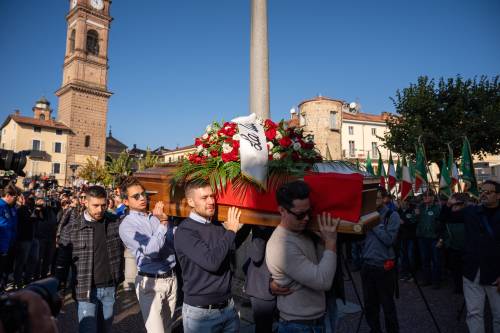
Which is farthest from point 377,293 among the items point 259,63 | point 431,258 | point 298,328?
point 431,258

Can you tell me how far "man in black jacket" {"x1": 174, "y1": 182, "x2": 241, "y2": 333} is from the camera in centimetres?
238

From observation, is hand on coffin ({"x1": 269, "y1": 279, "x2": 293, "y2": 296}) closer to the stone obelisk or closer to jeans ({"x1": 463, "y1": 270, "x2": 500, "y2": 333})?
jeans ({"x1": 463, "y1": 270, "x2": 500, "y2": 333})

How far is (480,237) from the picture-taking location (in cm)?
395

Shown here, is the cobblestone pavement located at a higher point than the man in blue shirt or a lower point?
lower

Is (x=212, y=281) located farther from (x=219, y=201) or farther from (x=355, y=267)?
(x=355, y=267)

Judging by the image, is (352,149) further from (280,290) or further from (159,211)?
(280,290)

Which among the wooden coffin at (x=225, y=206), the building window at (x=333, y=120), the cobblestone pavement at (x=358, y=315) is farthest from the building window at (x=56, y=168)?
the wooden coffin at (x=225, y=206)

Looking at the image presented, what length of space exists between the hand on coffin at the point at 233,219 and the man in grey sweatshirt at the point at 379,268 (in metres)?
2.51

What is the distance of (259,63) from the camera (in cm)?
573

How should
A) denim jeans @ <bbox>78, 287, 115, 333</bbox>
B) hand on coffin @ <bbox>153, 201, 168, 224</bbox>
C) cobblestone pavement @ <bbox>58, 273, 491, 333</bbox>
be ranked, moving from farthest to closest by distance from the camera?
cobblestone pavement @ <bbox>58, 273, 491, 333</bbox>
denim jeans @ <bbox>78, 287, 115, 333</bbox>
hand on coffin @ <bbox>153, 201, 168, 224</bbox>

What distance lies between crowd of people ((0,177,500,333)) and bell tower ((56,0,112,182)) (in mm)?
44417

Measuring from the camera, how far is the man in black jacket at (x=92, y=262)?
3.31 m

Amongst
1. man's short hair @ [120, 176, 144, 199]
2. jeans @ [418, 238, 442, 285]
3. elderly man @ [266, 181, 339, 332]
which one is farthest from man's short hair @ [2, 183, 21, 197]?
jeans @ [418, 238, 442, 285]

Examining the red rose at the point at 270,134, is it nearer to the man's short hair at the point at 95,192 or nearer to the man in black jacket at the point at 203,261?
the man in black jacket at the point at 203,261
